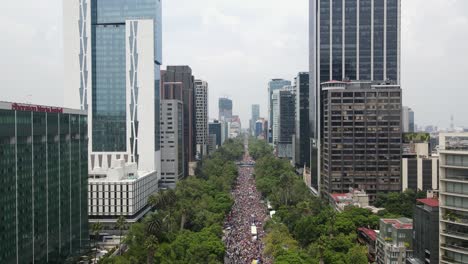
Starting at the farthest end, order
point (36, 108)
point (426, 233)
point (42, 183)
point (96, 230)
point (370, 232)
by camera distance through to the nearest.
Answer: point (96, 230) < point (370, 232) < point (42, 183) < point (36, 108) < point (426, 233)

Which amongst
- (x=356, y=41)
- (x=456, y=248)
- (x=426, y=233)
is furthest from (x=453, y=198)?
(x=356, y=41)

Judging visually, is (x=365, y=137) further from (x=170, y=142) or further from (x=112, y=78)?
(x=112, y=78)

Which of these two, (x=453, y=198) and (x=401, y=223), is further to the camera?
(x=401, y=223)

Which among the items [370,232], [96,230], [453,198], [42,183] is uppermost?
[42,183]

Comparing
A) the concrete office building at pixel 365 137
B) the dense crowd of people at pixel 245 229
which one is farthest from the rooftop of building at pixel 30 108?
the concrete office building at pixel 365 137

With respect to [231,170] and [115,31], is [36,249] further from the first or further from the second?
[231,170]

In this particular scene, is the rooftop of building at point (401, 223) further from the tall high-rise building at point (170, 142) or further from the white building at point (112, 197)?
the tall high-rise building at point (170, 142)

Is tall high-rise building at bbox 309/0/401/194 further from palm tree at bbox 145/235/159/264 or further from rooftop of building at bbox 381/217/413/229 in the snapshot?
palm tree at bbox 145/235/159/264
